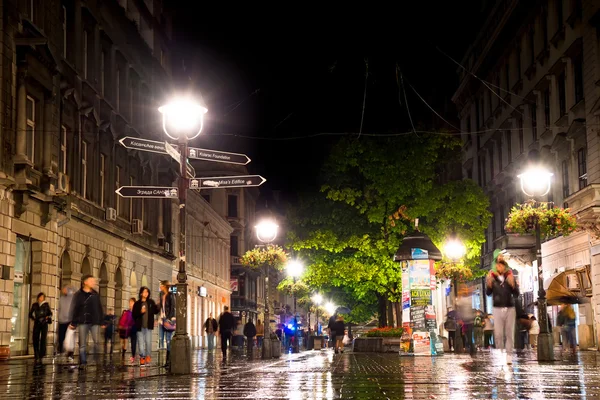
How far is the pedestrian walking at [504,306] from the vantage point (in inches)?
637

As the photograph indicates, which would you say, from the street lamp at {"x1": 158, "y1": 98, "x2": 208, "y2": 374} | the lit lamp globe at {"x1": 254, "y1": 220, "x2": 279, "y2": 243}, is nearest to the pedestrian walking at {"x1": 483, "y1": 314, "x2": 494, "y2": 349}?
the lit lamp globe at {"x1": 254, "y1": 220, "x2": 279, "y2": 243}

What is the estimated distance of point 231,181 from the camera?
57.6ft

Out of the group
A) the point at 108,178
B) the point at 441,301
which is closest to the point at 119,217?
the point at 108,178

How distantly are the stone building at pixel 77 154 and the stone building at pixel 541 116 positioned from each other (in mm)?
17254

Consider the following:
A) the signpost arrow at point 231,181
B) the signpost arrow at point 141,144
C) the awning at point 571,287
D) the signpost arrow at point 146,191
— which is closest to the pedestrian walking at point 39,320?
the signpost arrow at point 146,191

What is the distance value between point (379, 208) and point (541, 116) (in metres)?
9.25

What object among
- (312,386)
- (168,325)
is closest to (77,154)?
(168,325)

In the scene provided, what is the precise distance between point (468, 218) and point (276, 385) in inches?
1088

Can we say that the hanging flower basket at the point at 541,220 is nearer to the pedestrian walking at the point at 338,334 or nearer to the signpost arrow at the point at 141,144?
the signpost arrow at the point at 141,144

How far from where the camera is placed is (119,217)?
3706 cm

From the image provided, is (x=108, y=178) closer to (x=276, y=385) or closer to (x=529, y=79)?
(x=529, y=79)

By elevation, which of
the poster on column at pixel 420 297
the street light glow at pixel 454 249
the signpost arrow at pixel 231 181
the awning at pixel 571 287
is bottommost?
the poster on column at pixel 420 297

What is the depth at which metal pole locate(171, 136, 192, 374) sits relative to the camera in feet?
55.9

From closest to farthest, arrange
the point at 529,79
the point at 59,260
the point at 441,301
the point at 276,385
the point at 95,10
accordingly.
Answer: the point at 276,385 → the point at 59,260 → the point at 95,10 → the point at 529,79 → the point at 441,301
